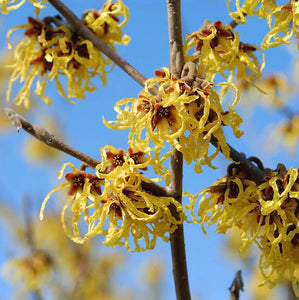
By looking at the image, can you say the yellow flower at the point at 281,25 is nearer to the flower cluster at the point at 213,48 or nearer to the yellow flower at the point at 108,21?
the flower cluster at the point at 213,48

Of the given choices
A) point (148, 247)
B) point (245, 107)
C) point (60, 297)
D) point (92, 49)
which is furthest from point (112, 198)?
point (245, 107)

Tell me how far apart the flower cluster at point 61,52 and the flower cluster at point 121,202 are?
0.54 meters

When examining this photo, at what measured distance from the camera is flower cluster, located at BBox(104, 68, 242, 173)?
1.40 meters

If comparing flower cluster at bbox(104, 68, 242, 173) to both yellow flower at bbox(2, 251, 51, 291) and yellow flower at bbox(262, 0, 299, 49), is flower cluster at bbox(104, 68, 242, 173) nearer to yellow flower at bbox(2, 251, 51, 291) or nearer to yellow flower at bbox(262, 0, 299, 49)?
yellow flower at bbox(262, 0, 299, 49)

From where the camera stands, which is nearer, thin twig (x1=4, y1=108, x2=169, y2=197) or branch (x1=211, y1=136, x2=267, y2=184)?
thin twig (x1=4, y1=108, x2=169, y2=197)

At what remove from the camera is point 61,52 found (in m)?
1.95

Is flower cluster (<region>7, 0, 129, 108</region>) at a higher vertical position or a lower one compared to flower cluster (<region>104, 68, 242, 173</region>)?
higher

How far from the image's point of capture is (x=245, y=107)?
11.9 ft

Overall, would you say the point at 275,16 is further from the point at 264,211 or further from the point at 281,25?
the point at 264,211

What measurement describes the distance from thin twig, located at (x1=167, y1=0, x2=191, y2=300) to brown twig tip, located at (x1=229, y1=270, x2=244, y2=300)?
208 mm

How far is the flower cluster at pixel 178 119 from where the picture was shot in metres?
1.40

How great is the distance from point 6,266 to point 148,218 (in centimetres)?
278

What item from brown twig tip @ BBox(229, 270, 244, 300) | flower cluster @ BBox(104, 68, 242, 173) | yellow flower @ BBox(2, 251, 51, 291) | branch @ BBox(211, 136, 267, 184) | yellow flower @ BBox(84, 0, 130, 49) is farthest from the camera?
yellow flower @ BBox(2, 251, 51, 291)

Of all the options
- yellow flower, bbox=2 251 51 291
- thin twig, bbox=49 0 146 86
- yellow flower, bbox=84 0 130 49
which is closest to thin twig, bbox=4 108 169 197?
thin twig, bbox=49 0 146 86
